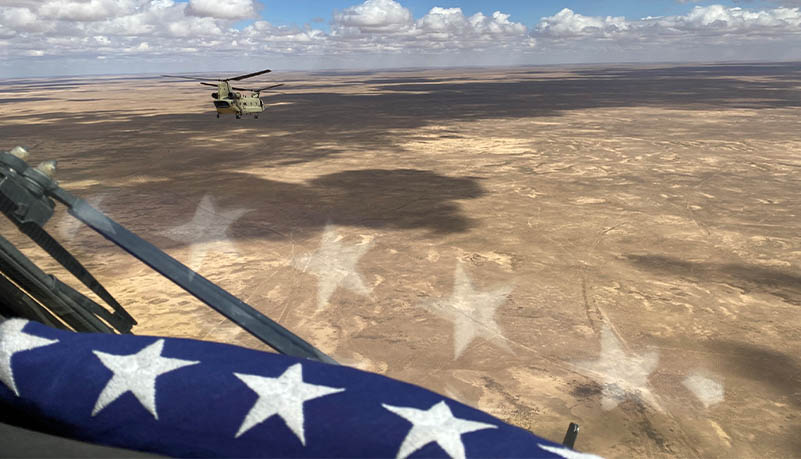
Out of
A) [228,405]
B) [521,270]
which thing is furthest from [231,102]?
[228,405]

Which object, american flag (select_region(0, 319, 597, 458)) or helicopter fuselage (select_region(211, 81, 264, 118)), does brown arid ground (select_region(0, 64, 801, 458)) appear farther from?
helicopter fuselage (select_region(211, 81, 264, 118))

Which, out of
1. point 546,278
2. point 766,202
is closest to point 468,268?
point 546,278

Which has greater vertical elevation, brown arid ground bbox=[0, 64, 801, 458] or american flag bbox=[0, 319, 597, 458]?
american flag bbox=[0, 319, 597, 458]

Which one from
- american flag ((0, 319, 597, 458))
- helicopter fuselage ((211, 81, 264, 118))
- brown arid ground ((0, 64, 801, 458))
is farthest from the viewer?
helicopter fuselage ((211, 81, 264, 118))

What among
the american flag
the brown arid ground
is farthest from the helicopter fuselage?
the american flag

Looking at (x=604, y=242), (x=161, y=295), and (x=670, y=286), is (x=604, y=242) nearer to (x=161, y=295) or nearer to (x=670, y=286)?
(x=670, y=286)

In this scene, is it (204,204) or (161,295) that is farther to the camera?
(204,204)
